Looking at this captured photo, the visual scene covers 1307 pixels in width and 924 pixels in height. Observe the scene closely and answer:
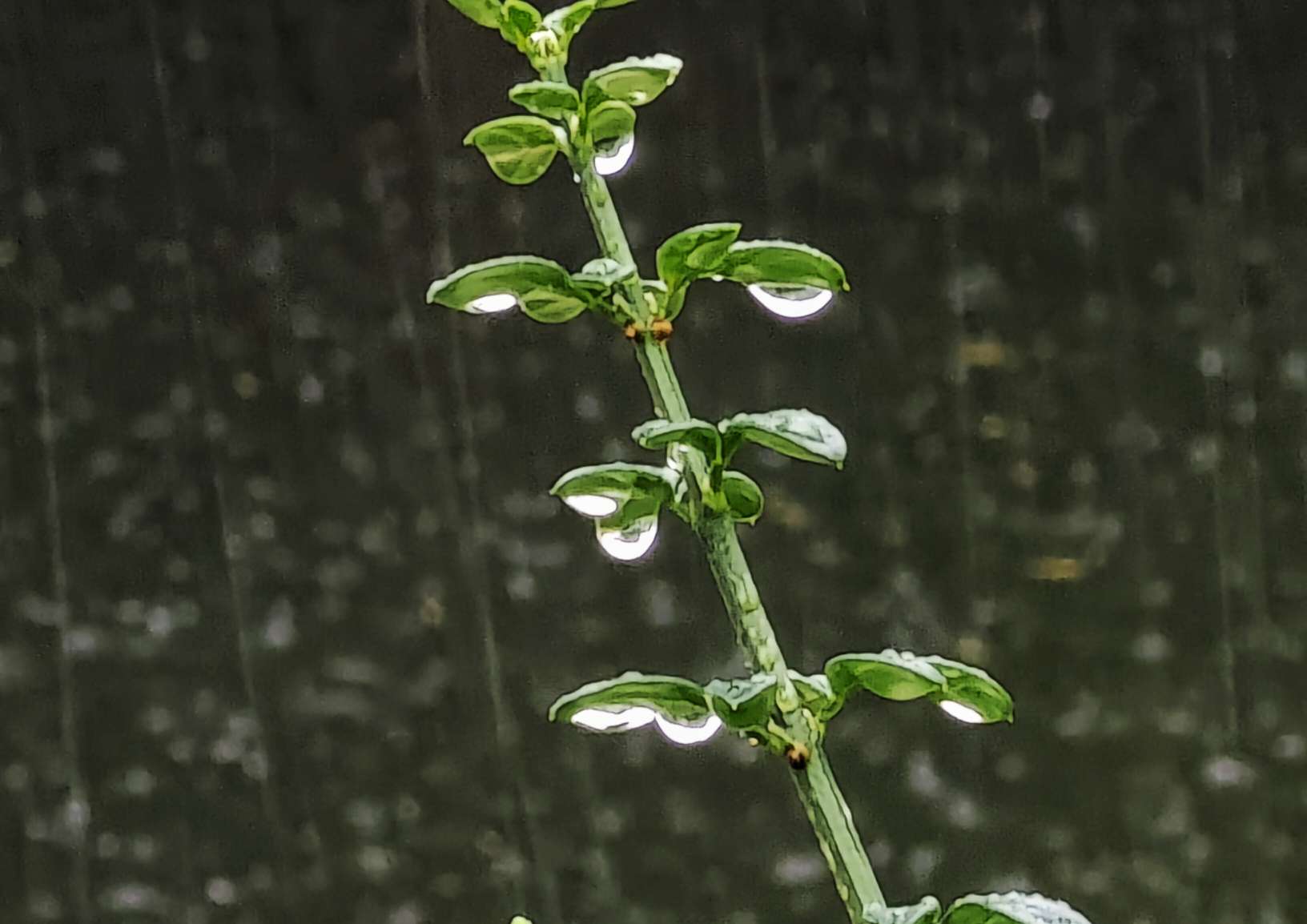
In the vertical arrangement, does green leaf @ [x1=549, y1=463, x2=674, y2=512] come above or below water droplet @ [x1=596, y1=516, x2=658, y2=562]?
above

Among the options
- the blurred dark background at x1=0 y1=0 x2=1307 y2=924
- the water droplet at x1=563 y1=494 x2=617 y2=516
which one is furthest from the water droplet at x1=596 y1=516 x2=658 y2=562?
the blurred dark background at x1=0 y1=0 x2=1307 y2=924

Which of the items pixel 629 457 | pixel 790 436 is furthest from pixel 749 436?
pixel 629 457

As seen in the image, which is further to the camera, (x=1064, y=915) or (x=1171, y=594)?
(x=1171, y=594)

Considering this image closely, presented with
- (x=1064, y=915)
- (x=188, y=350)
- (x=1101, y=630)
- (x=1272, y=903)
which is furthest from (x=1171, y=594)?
(x=188, y=350)

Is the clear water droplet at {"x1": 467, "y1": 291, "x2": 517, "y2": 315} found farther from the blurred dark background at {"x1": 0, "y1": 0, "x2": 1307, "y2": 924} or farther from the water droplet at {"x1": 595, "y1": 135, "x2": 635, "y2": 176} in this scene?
the blurred dark background at {"x1": 0, "y1": 0, "x2": 1307, "y2": 924}

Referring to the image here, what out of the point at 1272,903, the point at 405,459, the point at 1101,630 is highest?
the point at 405,459

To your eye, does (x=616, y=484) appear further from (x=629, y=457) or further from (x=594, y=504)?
(x=629, y=457)

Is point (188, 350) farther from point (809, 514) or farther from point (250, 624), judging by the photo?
point (809, 514)
